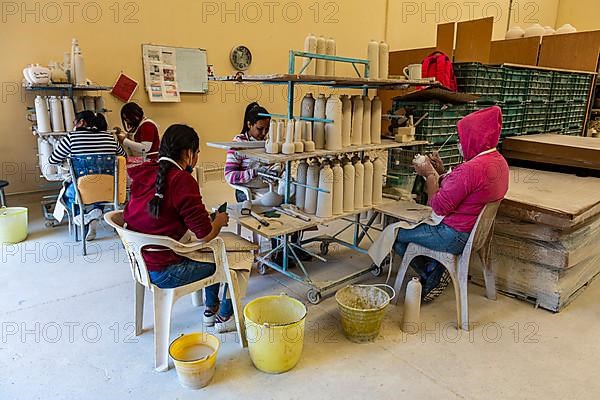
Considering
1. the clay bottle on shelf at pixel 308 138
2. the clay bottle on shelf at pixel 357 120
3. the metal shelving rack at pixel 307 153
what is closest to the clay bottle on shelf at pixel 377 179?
the metal shelving rack at pixel 307 153

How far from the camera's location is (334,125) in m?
2.65

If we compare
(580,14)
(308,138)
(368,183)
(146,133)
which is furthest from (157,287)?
(580,14)

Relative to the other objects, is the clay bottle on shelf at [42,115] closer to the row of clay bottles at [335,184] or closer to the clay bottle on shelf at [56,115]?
the clay bottle on shelf at [56,115]

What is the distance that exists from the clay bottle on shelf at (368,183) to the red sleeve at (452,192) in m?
0.53

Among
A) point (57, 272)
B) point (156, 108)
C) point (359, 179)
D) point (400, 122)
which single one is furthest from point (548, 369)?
point (156, 108)

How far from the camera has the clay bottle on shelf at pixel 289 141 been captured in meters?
2.48

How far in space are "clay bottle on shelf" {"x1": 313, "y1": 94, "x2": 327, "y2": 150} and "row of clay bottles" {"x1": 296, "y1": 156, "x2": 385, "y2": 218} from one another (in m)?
0.14

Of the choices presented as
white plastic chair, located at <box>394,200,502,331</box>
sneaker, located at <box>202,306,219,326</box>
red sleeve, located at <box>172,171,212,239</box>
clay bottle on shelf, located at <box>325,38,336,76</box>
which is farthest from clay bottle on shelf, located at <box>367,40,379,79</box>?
sneaker, located at <box>202,306,219,326</box>

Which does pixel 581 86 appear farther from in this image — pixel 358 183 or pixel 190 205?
pixel 190 205

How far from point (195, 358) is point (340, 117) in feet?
5.27

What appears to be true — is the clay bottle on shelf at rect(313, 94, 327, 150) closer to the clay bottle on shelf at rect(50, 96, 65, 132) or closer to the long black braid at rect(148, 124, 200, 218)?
the long black braid at rect(148, 124, 200, 218)

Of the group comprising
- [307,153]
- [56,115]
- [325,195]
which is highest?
[56,115]

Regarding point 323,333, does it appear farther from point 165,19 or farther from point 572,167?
point 165,19

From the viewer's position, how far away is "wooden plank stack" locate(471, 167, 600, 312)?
8.88 ft
